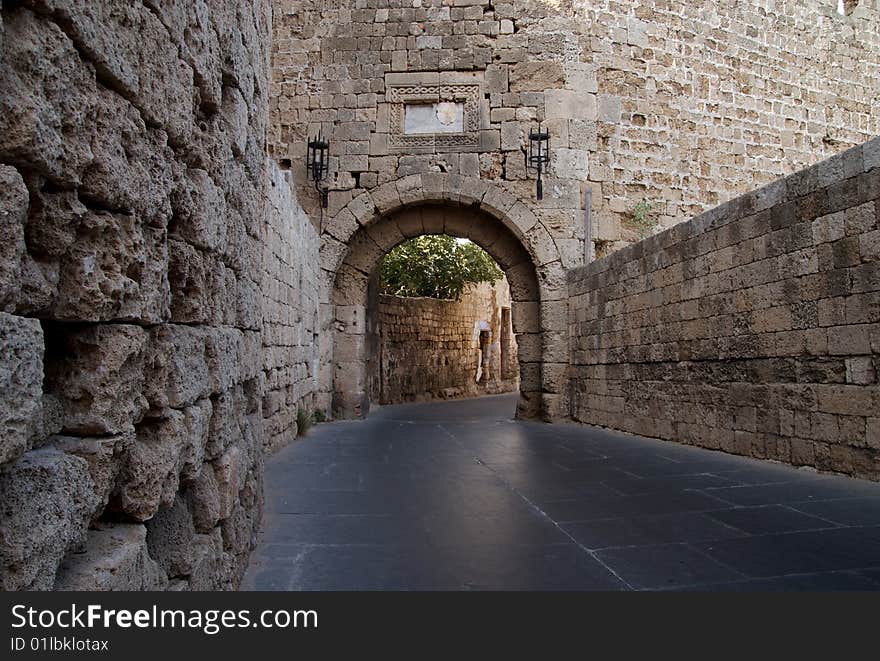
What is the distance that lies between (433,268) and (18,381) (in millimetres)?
15838

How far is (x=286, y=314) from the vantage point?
241 inches

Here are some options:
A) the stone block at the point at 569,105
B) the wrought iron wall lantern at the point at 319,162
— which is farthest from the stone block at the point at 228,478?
the stone block at the point at 569,105

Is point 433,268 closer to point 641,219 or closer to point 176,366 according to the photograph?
point 641,219

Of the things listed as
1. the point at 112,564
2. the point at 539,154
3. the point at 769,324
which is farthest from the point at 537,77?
the point at 112,564

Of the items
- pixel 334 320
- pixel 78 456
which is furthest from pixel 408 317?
pixel 78 456

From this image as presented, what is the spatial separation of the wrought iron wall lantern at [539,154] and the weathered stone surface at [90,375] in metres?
7.99

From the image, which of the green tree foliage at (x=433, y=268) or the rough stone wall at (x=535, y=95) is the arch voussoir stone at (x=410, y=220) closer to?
the rough stone wall at (x=535, y=95)

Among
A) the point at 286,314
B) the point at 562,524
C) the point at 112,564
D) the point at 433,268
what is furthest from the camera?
the point at 433,268

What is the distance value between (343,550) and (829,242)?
368cm

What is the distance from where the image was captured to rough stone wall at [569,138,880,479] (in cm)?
398

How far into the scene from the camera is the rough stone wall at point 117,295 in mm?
961

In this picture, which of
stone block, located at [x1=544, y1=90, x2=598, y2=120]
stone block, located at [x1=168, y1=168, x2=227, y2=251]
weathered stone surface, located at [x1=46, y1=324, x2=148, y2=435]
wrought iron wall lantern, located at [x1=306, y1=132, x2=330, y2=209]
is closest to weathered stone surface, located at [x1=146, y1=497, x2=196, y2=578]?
weathered stone surface, located at [x1=46, y1=324, x2=148, y2=435]

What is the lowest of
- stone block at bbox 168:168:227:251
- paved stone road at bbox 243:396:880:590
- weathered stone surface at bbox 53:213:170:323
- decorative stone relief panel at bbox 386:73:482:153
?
paved stone road at bbox 243:396:880:590

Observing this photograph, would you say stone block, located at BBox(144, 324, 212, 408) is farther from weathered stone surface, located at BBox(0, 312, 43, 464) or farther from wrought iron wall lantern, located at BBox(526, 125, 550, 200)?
wrought iron wall lantern, located at BBox(526, 125, 550, 200)
